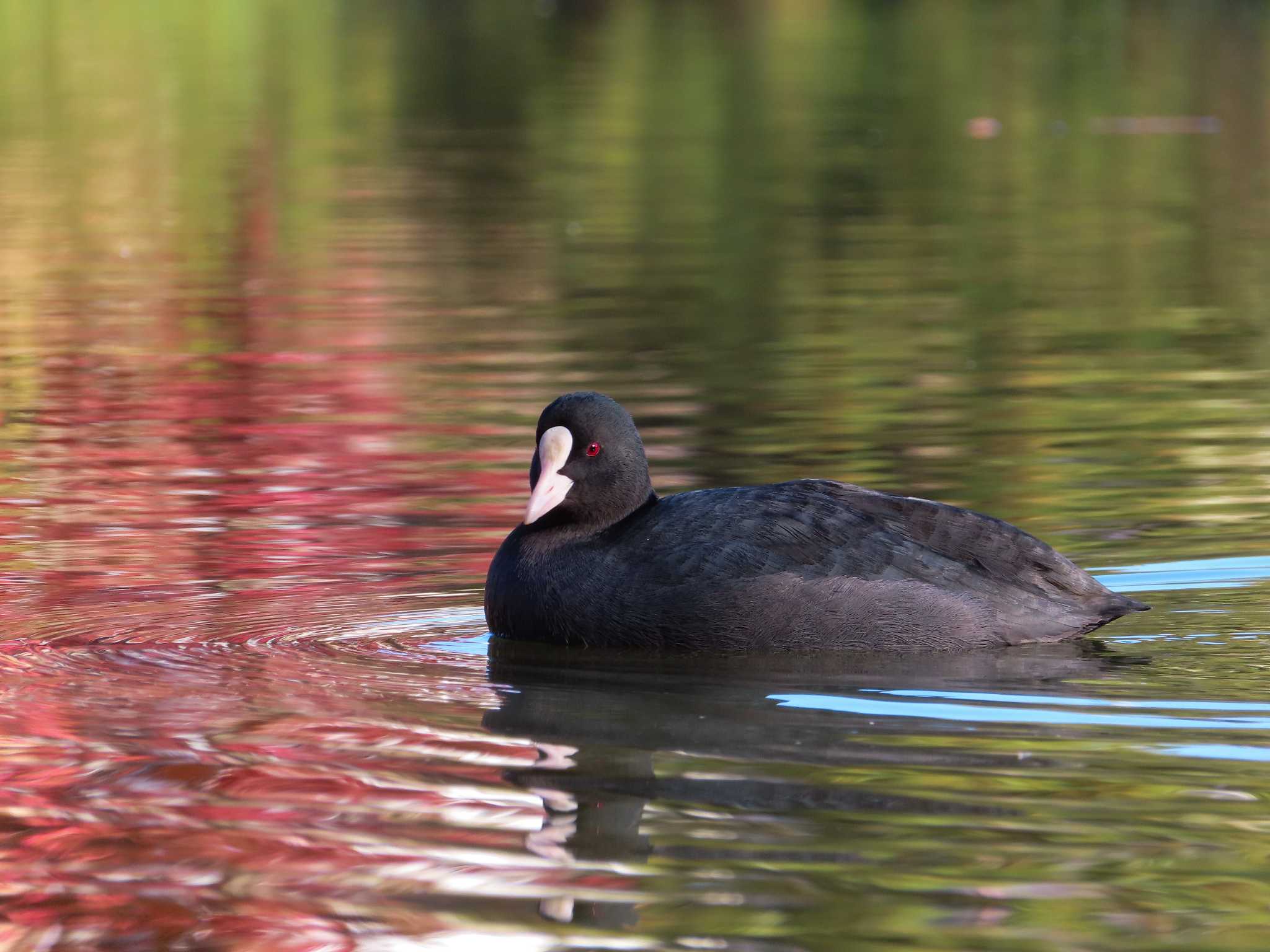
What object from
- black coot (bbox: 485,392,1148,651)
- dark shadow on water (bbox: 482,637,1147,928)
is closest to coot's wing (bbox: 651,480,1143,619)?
black coot (bbox: 485,392,1148,651)

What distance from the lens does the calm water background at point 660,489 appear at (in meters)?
5.67

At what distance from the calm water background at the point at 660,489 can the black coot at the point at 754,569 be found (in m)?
0.16

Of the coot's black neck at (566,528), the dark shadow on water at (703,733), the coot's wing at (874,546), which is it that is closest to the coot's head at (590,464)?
the coot's black neck at (566,528)

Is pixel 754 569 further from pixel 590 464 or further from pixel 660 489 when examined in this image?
pixel 660 489

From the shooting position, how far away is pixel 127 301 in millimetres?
19328

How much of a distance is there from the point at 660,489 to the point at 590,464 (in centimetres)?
252

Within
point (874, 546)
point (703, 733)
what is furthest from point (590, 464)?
point (703, 733)

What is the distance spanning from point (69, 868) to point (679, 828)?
160cm

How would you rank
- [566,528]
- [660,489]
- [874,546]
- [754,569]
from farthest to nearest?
[660,489] < [566,528] < [874,546] < [754,569]

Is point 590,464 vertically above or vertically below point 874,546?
above

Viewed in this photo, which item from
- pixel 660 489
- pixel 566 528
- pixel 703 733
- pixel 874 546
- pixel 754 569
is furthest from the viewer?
pixel 660 489

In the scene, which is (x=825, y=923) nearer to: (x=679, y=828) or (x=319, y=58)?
(x=679, y=828)

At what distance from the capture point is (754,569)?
26.7 ft

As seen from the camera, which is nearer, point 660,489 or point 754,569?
point 754,569
